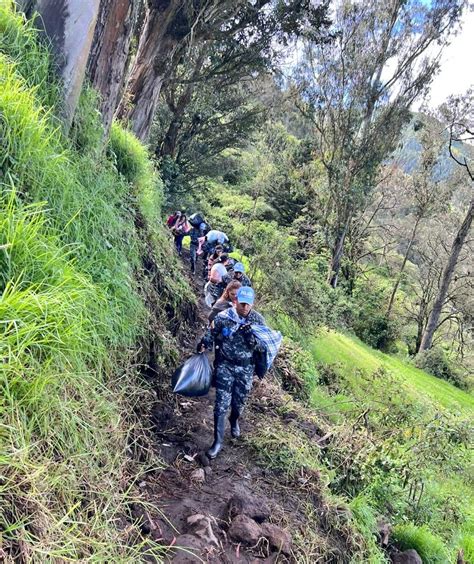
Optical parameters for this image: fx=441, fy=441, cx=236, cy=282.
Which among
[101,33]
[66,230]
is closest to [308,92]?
[101,33]

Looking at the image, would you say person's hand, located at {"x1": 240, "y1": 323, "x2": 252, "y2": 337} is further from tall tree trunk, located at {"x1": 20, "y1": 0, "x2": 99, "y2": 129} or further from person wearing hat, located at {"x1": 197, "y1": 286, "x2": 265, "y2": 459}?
tall tree trunk, located at {"x1": 20, "y1": 0, "x2": 99, "y2": 129}

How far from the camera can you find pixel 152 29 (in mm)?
9203

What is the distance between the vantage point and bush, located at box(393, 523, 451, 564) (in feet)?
16.9

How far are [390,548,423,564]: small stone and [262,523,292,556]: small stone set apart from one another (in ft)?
6.68

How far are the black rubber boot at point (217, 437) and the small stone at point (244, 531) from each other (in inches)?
39.5

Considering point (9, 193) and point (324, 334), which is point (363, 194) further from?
point (9, 193)

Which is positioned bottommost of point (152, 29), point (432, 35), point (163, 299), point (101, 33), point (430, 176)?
point (163, 299)

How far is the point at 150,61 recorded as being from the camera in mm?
9461

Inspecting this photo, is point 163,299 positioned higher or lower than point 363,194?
lower

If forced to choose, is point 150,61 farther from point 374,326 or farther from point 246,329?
point 374,326

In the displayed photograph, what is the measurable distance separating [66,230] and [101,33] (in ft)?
9.73

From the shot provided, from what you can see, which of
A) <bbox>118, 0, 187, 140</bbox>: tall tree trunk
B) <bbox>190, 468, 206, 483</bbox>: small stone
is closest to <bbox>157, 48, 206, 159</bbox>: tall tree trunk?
<bbox>118, 0, 187, 140</bbox>: tall tree trunk

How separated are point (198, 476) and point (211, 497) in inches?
9.7

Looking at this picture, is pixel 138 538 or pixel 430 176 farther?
pixel 430 176
